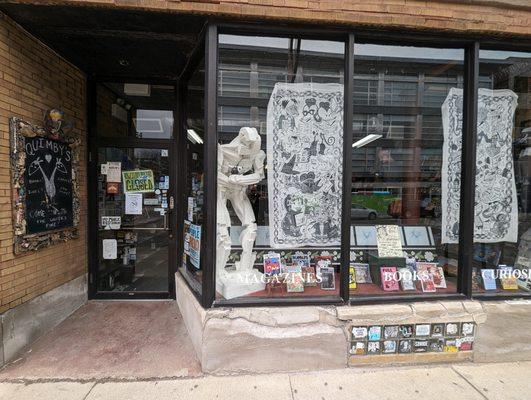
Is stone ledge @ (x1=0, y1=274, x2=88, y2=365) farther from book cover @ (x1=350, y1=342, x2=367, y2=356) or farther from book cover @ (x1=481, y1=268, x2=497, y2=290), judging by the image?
book cover @ (x1=481, y1=268, x2=497, y2=290)

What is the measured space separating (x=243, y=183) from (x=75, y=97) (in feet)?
8.90

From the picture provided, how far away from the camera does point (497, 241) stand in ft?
11.5

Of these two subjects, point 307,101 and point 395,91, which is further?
point 395,91

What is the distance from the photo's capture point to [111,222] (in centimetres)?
421

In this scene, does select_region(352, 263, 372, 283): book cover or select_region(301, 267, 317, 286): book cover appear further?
select_region(352, 263, 372, 283): book cover

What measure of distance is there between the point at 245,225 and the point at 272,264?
546mm

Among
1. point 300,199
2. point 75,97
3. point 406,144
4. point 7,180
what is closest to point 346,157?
point 300,199

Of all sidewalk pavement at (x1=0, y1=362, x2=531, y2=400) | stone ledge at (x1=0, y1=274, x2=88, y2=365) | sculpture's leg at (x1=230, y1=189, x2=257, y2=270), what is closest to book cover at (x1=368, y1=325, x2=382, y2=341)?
sidewalk pavement at (x1=0, y1=362, x2=531, y2=400)

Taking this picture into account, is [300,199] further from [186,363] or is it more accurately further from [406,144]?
[406,144]

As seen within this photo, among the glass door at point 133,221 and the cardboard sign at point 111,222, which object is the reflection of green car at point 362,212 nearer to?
the glass door at point 133,221

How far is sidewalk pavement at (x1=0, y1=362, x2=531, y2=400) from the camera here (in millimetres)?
2445

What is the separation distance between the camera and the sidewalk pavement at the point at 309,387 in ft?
8.02

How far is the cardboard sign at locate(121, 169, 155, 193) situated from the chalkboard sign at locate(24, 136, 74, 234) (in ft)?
2.27

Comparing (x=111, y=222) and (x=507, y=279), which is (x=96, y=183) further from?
(x=507, y=279)
